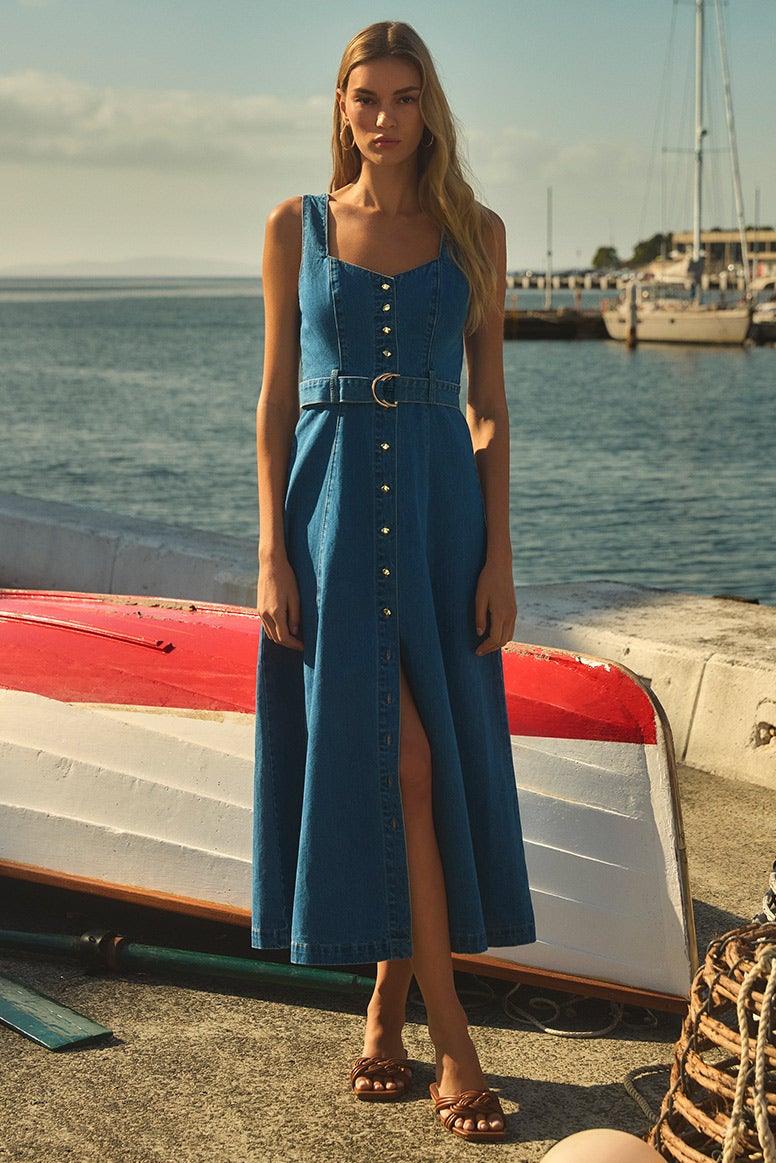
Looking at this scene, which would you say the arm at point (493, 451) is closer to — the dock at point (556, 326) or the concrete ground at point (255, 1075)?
the concrete ground at point (255, 1075)

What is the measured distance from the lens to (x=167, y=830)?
3.52m

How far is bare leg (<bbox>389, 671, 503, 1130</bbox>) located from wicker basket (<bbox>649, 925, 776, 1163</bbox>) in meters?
0.49

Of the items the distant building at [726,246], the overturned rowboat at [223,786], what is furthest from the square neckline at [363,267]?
the distant building at [726,246]

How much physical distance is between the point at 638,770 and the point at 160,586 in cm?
389

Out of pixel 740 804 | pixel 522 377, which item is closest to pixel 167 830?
pixel 740 804

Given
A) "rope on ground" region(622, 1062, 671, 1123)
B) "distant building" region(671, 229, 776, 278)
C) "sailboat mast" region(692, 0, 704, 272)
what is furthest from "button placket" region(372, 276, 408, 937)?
"distant building" region(671, 229, 776, 278)

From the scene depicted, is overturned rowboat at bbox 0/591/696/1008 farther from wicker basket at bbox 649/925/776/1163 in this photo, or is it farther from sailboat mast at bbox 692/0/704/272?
sailboat mast at bbox 692/0/704/272

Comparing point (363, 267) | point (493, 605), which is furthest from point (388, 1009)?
point (363, 267)

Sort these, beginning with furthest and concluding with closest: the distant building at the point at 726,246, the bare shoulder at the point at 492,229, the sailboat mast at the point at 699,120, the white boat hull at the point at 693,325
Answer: the distant building at the point at 726,246, the white boat hull at the point at 693,325, the sailboat mast at the point at 699,120, the bare shoulder at the point at 492,229

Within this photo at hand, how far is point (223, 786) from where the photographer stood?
3492 millimetres

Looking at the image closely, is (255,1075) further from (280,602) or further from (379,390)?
(379,390)

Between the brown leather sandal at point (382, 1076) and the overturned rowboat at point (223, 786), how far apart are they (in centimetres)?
41

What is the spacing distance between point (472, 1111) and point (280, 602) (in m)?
1.04

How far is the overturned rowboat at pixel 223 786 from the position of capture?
325 centimetres
